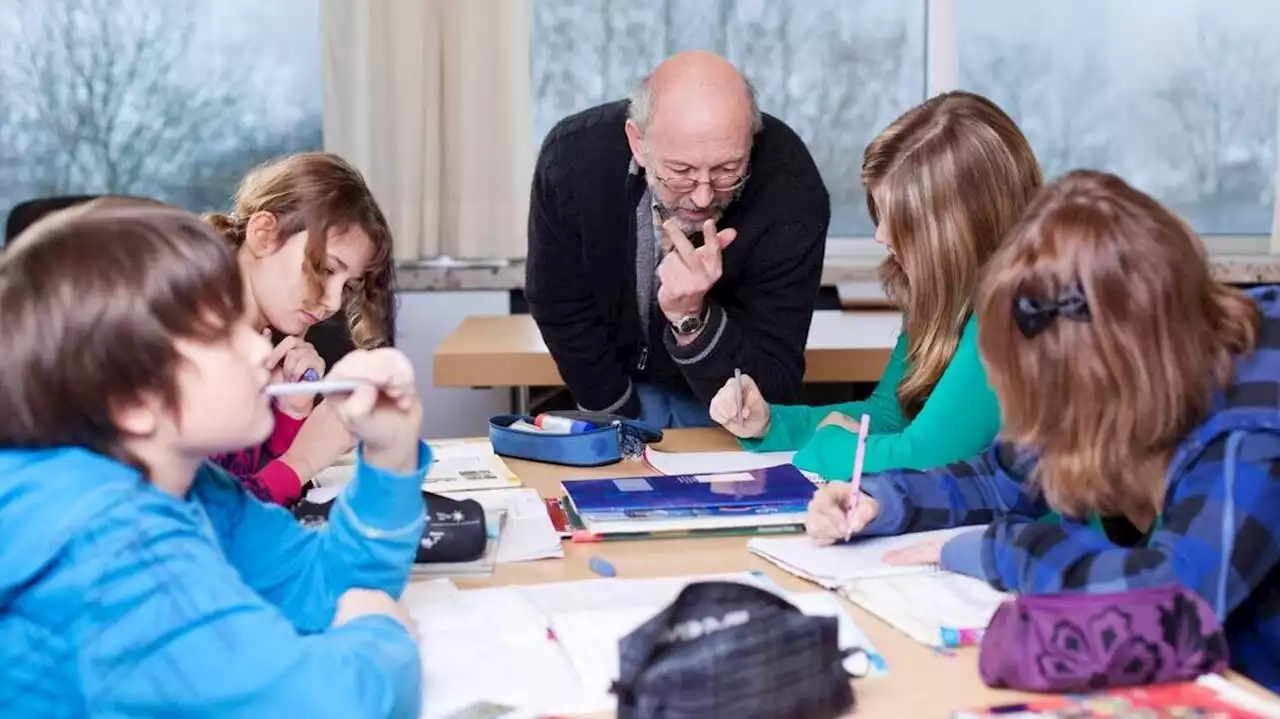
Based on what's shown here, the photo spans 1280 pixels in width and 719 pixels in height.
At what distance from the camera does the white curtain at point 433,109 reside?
326 centimetres

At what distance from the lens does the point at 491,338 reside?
2951 millimetres

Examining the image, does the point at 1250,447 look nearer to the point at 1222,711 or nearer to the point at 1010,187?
the point at 1222,711

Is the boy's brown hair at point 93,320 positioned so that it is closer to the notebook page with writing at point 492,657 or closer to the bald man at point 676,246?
the notebook page with writing at point 492,657

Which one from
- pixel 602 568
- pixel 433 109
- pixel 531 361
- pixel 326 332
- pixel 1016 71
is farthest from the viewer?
pixel 1016 71

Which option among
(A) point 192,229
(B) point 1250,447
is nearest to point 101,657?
(A) point 192,229

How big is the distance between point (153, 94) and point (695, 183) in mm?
1933

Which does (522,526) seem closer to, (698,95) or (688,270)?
(688,270)

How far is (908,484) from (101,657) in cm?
91

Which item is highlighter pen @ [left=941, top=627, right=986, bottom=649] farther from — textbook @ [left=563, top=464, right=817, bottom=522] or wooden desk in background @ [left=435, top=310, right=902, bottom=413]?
wooden desk in background @ [left=435, top=310, right=902, bottom=413]

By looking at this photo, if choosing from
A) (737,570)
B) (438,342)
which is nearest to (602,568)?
(737,570)

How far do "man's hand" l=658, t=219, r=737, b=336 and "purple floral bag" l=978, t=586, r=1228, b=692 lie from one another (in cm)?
117

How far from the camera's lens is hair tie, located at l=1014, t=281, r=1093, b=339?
113cm

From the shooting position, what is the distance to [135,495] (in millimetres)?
898

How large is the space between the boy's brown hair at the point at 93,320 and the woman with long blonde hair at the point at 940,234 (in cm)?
98
